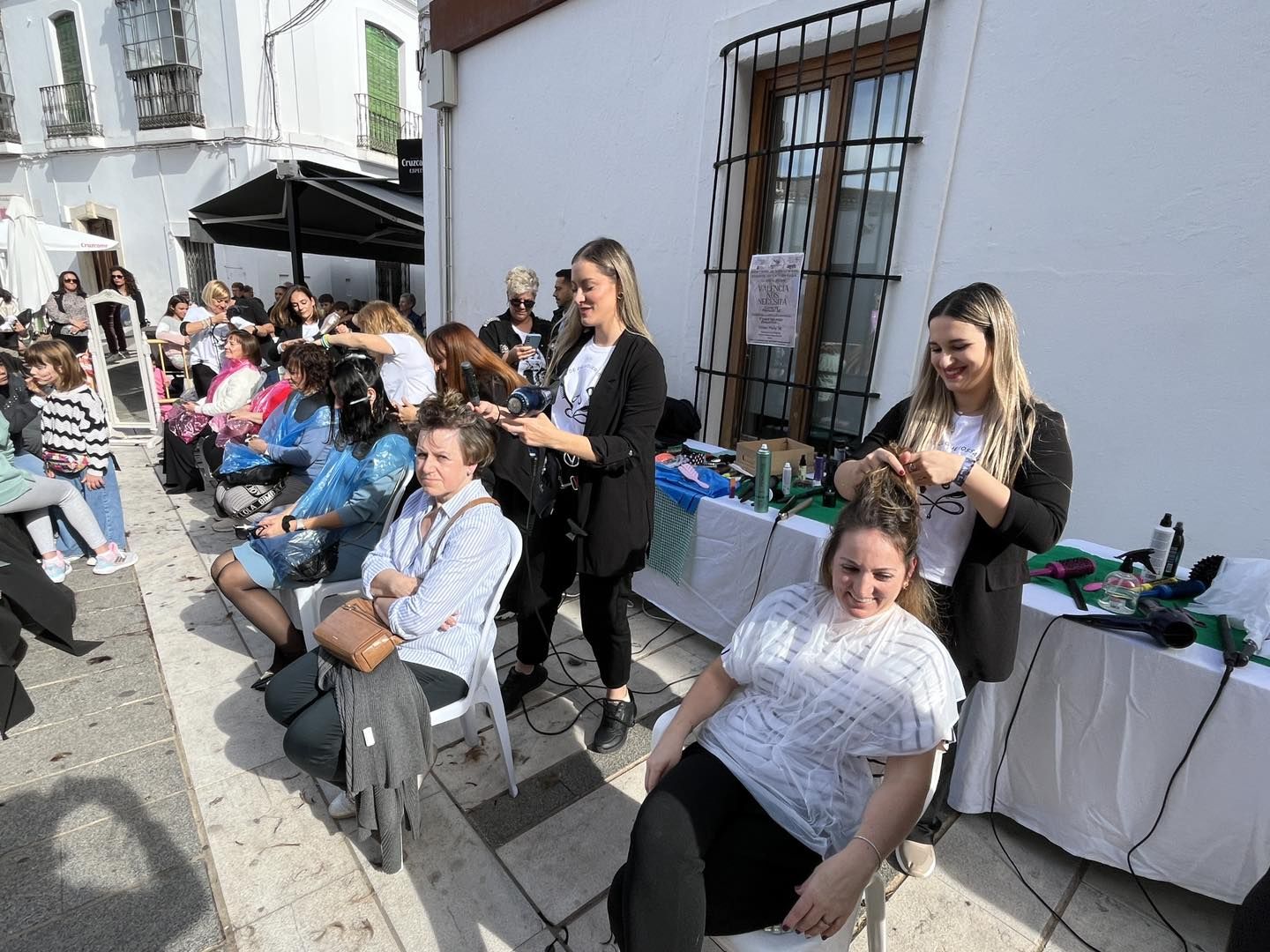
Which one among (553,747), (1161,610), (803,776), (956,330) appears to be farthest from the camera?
(553,747)

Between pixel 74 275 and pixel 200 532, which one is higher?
pixel 74 275

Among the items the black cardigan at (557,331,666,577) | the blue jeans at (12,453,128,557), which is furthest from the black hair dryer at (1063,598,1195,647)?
the blue jeans at (12,453,128,557)

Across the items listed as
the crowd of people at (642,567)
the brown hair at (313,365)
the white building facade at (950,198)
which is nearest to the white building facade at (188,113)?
the white building facade at (950,198)

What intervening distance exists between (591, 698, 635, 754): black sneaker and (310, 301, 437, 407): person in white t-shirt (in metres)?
1.85

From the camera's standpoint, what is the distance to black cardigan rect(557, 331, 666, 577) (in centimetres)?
204

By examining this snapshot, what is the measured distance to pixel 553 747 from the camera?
7.71ft

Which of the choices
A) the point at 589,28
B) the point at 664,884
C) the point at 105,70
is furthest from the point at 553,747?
the point at 105,70

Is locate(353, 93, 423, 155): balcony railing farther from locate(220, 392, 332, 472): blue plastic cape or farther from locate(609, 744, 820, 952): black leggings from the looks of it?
locate(609, 744, 820, 952): black leggings

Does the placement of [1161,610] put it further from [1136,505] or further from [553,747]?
[553,747]

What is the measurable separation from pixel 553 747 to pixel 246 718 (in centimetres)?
124

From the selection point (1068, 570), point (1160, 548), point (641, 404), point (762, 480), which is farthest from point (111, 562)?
point (1160, 548)

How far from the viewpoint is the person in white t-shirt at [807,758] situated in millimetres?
1232

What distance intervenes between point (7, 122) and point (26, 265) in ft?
33.4

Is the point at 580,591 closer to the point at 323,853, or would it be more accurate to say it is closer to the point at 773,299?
the point at 323,853
